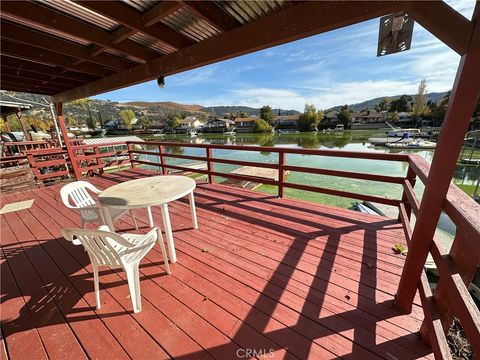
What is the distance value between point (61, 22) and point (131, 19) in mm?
736

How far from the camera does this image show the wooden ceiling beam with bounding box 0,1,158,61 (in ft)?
5.42

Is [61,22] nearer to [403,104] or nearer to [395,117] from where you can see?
A: [395,117]

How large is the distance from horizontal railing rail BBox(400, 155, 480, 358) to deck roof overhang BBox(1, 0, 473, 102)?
76cm

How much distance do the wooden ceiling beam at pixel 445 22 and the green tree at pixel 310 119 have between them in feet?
167

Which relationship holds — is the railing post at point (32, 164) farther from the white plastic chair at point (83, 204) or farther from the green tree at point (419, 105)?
the green tree at point (419, 105)

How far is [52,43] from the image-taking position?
94.5 inches

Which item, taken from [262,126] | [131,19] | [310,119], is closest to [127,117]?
[262,126]

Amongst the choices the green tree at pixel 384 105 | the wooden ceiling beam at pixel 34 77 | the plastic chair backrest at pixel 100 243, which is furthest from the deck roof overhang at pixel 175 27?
the green tree at pixel 384 105

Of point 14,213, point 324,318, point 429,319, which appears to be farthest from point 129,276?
point 14,213

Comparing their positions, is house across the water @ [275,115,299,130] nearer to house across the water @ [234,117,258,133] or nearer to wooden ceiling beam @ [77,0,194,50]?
house across the water @ [234,117,258,133]

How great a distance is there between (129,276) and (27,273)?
1.46 meters

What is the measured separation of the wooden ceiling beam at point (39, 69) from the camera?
2.95 m

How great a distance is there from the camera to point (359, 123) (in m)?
51.4

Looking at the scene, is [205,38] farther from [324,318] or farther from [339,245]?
[324,318]
